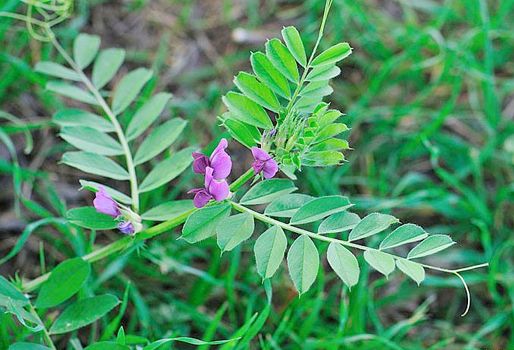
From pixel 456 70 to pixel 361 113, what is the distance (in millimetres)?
282

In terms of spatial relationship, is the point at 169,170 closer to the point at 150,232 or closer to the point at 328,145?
the point at 150,232

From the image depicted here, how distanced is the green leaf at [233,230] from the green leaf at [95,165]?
0.87 ft

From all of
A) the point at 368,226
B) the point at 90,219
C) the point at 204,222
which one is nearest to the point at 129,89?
the point at 90,219

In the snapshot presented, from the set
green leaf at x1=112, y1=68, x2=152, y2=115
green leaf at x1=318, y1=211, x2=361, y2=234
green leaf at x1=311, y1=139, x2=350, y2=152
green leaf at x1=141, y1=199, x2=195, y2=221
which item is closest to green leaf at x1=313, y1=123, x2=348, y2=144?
green leaf at x1=311, y1=139, x2=350, y2=152

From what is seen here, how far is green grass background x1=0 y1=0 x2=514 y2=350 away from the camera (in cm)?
155

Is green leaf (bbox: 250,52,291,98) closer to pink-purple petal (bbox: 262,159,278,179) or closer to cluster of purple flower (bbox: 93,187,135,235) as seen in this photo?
pink-purple petal (bbox: 262,159,278,179)

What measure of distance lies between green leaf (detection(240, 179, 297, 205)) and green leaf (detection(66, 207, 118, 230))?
199mm

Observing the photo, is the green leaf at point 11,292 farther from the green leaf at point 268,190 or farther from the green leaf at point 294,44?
the green leaf at point 294,44

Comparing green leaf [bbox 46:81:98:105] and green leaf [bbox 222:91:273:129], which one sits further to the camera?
green leaf [bbox 46:81:98:105]

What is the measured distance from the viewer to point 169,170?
4.15 ft

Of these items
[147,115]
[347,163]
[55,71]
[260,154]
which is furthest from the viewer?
[347,163]

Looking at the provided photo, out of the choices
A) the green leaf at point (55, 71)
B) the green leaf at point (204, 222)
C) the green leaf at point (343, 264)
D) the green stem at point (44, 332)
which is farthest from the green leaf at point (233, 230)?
the green leaf at point (55, 71)

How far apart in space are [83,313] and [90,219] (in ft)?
0.52

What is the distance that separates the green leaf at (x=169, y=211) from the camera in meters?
1.19
